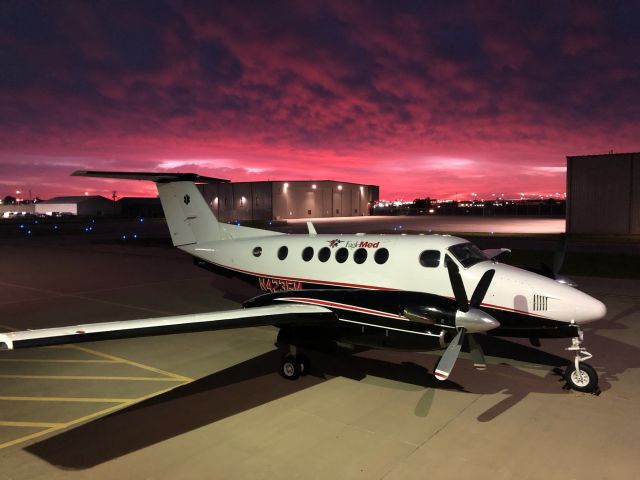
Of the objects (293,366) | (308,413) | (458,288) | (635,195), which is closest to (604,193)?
(635,195)

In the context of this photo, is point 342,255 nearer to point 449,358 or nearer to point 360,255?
point 360,255

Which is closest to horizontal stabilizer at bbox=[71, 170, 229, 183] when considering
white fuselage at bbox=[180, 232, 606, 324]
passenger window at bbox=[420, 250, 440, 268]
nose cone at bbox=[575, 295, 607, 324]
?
white fuselage at bbox=[180, 232, 606, 324]

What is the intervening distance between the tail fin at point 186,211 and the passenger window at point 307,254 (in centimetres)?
345

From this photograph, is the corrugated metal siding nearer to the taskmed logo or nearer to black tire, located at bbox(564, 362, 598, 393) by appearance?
black tire, located at bbox(564, 362, 598, 393)

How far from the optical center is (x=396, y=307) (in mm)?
8328

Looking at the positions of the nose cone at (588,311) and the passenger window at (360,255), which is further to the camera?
the passenger window at (360,255)

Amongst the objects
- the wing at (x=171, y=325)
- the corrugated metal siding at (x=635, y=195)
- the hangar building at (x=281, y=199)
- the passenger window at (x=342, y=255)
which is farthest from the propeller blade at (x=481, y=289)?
the hangar building at (x=281, y=199)

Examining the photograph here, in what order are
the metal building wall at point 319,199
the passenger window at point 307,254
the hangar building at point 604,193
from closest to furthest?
1. the passenger window at point 307,254
2. the hangar building at point 604,193
3. the metal building wall at point 319,199

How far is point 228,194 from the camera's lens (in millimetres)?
93938

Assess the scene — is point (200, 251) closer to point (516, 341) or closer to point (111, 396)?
point (111, 396)

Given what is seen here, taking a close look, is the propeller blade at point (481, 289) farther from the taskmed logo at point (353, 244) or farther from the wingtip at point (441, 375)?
the taskmed logo at point (353, 244)

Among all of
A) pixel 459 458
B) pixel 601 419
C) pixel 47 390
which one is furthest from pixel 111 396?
pixel 601 419

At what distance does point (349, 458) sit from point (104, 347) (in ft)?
25.2

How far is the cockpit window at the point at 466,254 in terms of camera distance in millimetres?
9328
